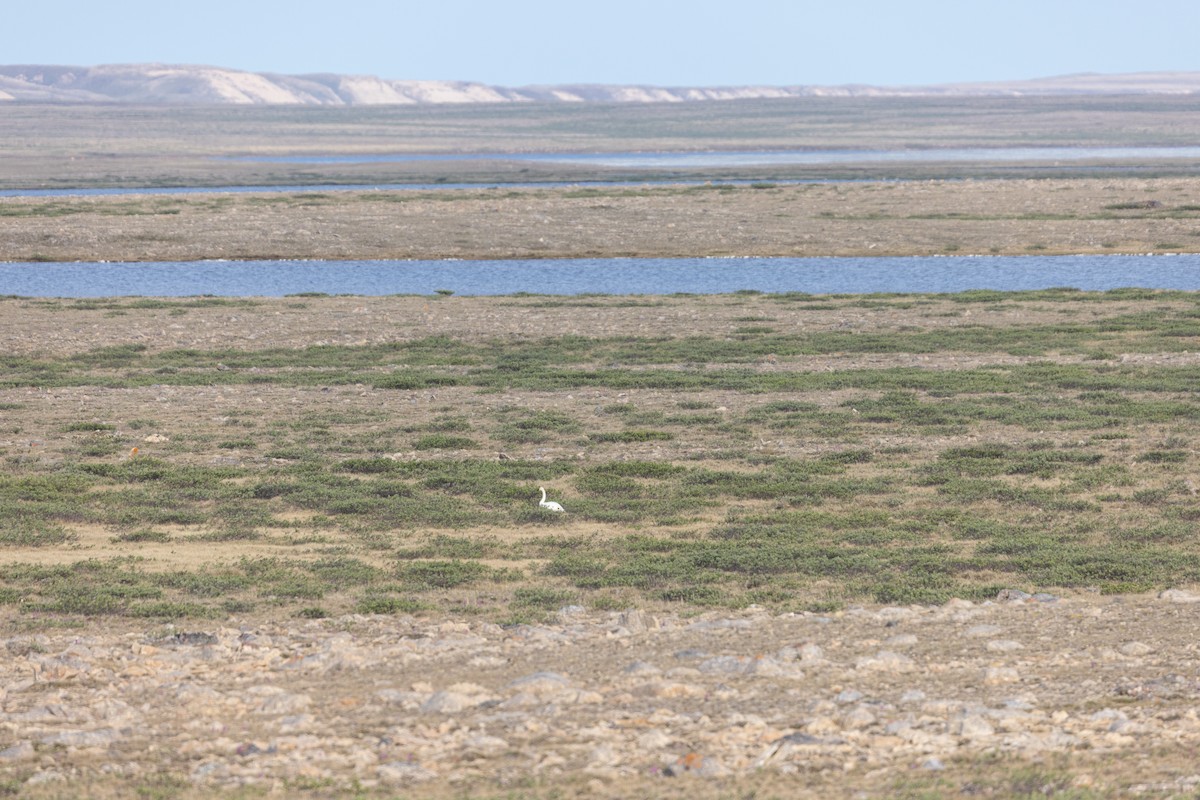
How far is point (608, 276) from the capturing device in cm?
5234

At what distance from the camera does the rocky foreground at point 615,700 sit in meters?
10.2

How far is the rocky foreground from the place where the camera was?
10.2 meters

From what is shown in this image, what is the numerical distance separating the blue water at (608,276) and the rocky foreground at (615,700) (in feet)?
111

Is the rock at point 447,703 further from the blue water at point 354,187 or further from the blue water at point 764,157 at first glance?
the blue water at point 764,157

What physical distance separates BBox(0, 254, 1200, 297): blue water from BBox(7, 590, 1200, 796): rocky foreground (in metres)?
33.7

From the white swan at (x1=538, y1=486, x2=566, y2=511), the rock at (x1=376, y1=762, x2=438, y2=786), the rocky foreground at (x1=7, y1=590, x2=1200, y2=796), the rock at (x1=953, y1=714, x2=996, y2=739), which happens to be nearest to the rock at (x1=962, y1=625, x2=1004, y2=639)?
the rocky foreground at (x1=7, y1=590, x2=1200, y2=796)

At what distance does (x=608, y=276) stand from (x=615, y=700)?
41281 mm

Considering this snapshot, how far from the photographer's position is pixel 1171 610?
14.2m

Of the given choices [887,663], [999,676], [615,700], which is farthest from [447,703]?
[999,676]

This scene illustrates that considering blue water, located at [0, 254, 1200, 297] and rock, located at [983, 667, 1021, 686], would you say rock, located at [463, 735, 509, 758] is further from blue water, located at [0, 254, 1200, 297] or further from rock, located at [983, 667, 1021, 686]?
blue water, located at [0, 254, 1200, 297]

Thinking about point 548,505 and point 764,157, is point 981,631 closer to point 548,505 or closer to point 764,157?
point 548,505

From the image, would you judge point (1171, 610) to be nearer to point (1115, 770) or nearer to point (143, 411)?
point (1115, 770)

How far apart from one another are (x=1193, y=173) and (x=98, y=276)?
234 ft

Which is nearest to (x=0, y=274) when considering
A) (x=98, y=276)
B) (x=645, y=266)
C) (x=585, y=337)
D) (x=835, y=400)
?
(x=98, y=276)
